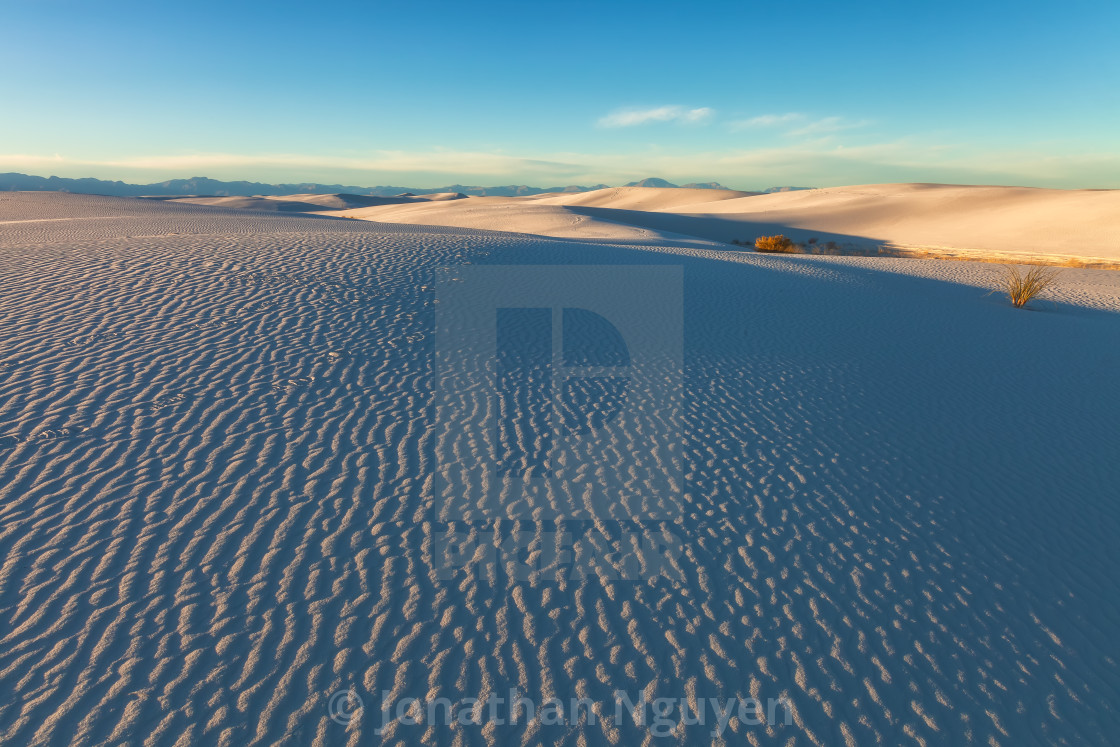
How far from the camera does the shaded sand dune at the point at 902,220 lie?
32.6 meters

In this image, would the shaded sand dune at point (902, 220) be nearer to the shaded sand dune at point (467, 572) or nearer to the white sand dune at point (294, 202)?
the white sand dune at point (294, 202)

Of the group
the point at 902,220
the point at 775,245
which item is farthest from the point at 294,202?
the point at 775,245

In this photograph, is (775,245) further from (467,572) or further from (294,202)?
(294,202)

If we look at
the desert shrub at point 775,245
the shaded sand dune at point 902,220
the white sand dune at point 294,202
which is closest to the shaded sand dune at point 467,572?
the desert shrub at point 775,245

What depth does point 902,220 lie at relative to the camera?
45938mm

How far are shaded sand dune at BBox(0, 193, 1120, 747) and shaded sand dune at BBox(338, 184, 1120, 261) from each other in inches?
994

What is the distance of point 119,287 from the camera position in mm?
9203

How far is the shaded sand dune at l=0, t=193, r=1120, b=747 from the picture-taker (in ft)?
10.5

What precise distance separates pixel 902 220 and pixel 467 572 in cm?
5070

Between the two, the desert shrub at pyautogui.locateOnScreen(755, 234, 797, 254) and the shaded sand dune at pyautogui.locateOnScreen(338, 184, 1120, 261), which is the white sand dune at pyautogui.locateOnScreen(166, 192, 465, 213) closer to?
the shaded sand dune at pyautogui.locateOnScreen(338, 184, 1120, 261)

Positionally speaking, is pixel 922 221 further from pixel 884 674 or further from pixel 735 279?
pixel 884 674

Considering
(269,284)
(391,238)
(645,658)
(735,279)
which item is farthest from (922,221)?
(645,658)

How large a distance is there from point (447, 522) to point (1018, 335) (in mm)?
11070

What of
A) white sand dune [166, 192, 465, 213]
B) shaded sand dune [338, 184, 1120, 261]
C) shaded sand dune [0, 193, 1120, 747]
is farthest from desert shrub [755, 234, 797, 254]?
white sand dune [166, 192, 465, 213]
